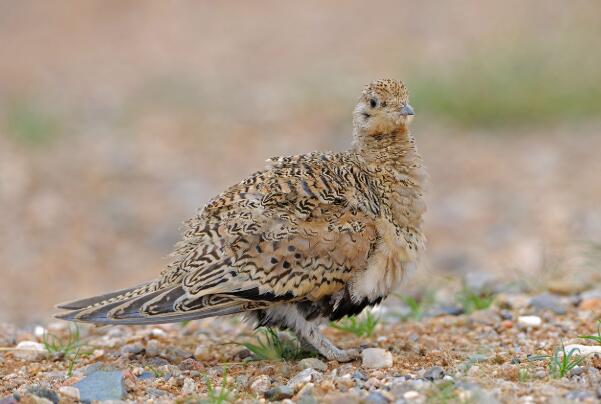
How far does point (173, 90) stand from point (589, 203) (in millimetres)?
6603

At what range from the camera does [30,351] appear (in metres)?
5.61

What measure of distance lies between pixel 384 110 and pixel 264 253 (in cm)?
124

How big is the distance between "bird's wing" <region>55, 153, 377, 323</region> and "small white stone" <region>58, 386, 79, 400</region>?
45 cm

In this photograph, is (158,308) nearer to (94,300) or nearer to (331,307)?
(94,300)

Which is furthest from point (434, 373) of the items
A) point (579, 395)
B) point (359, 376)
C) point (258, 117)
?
point (258, 117)

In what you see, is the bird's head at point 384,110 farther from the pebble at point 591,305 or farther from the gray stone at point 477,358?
the pebble at point 591,305

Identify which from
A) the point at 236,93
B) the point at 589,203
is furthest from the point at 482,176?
the point at 236,93

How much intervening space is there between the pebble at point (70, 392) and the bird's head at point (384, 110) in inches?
88.6

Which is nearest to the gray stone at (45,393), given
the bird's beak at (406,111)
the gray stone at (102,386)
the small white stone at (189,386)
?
the gray stone at (102,386)

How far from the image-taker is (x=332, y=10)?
→ 17797 millimetres

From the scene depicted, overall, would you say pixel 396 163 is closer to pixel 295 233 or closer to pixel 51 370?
pixel 295 233

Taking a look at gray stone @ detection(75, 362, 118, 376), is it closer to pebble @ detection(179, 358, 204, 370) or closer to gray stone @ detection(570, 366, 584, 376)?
pebble @ detection(179, 358, 204, 370)

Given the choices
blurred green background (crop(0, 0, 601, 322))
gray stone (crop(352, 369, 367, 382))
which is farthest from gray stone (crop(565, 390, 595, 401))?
blurred green background (crop(0, 0, 601, 322))

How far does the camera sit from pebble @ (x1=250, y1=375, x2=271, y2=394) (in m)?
4.66
